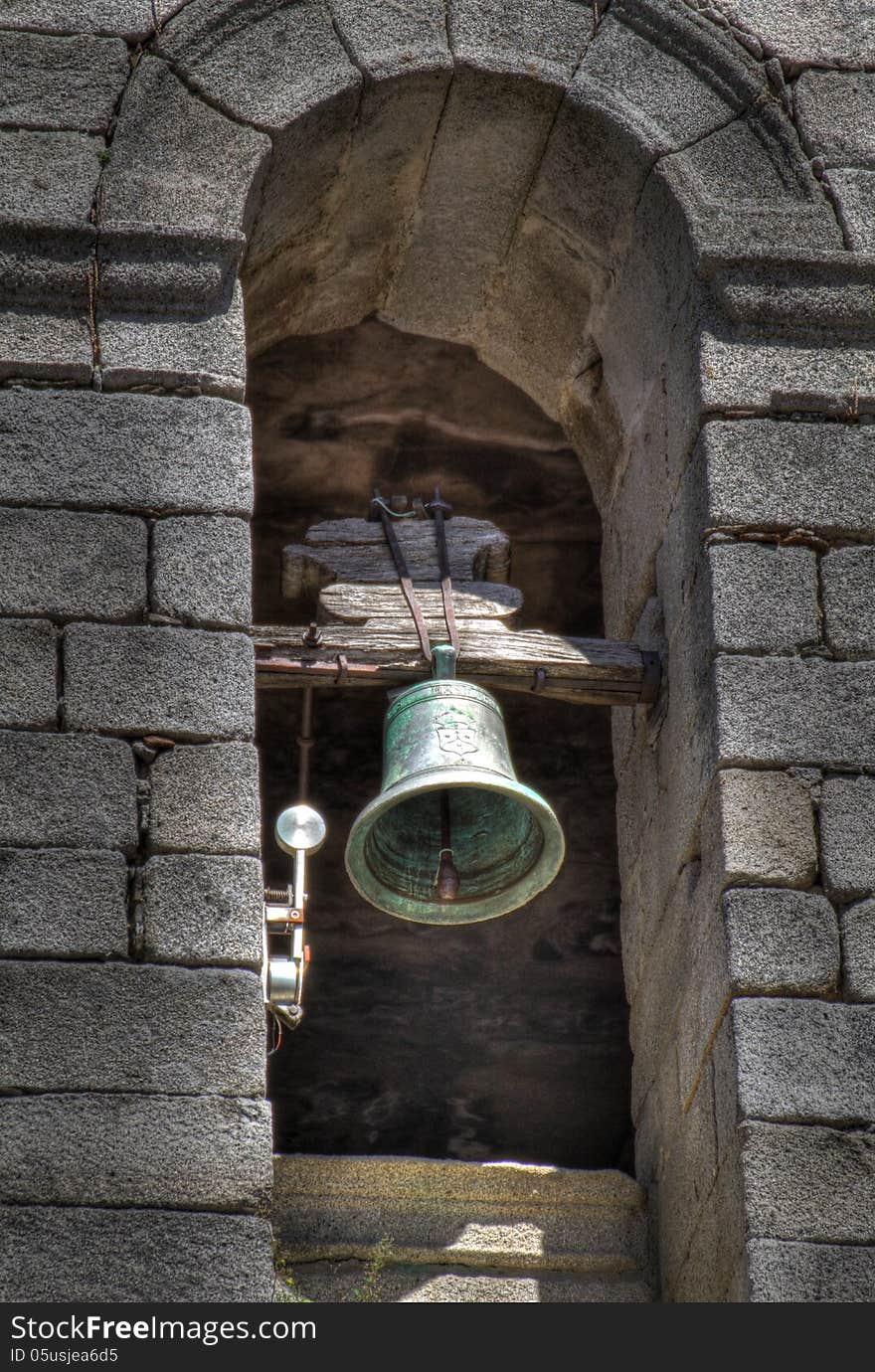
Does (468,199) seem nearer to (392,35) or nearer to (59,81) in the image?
(392,35)

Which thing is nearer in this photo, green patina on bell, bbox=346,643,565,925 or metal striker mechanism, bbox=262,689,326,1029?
metal striker mechanism, bbox=262,689,326,1029

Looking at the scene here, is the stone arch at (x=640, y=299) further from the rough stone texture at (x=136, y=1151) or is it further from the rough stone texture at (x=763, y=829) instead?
the rough stone texture at (x=136, y=1151)

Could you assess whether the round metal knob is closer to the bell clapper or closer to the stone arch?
the bell clapper

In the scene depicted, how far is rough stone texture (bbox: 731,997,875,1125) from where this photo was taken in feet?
18.6

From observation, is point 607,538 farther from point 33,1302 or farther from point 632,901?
point 33,1302

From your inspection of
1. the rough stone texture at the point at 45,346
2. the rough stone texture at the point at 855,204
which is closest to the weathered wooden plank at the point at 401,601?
the rough stone texture at the point at 45,346

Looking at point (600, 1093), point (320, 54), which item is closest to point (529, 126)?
point (320, 54)

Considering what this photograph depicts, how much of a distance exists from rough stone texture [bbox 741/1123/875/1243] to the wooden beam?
5.06ft

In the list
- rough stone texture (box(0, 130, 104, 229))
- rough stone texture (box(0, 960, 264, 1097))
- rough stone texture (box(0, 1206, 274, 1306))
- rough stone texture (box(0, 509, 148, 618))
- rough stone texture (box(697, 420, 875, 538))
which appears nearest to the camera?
rough stone texture (box(0, 1206, 274, 1306))

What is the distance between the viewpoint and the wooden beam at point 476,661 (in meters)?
6.66

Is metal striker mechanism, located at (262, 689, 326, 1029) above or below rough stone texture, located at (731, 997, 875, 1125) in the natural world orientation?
above

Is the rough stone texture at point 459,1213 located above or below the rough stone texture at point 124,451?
below

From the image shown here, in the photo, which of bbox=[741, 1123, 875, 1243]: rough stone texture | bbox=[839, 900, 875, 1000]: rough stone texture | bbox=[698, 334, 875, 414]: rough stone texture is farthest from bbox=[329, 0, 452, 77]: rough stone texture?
bbox=[741, 1123, 875, 1243]: rough stone texture

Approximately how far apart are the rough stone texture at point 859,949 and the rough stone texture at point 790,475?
3.51 feet
